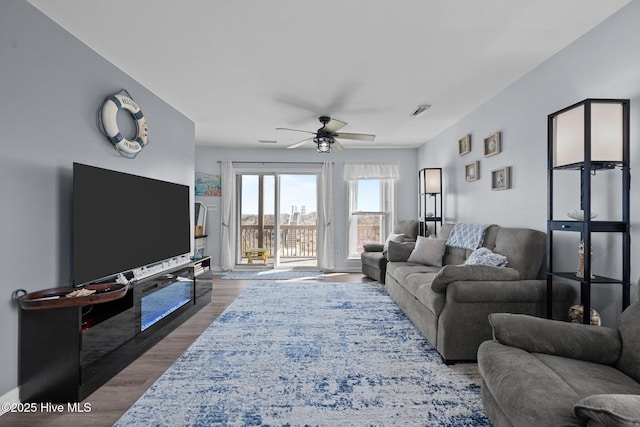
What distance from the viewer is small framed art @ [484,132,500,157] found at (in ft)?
11.5

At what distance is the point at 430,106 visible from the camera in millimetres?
3924

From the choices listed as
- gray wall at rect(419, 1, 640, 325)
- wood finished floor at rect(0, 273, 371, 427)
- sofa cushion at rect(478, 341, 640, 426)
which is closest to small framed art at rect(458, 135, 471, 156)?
gray wall at rect(419, 1, 640, 325)

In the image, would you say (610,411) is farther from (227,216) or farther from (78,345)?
(227,216)

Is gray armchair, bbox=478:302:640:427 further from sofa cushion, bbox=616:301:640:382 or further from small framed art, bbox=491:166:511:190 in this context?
small framed art, bbox=491:166:511:190

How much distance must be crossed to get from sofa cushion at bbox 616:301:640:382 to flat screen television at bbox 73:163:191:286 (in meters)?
3.21

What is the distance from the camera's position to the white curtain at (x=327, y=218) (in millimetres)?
6258

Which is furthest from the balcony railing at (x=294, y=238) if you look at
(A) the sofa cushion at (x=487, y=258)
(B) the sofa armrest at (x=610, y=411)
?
(B) the sofa armrest at (x=610, y=411)

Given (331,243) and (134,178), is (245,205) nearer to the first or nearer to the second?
(331,243)

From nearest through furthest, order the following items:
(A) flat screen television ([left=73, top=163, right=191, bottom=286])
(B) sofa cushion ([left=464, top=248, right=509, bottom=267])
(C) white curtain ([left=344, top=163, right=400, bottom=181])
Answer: (A) flat screen television ([left=73, top=163, right=191, bottom=286]), (B) sofa cushion ([left=464, top=248, right=509, bottom=267]), (C) white curtain ([left=344, top=163, right=400, bottom=181])

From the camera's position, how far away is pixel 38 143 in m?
2.06

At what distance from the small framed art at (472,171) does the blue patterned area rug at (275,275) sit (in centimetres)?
288

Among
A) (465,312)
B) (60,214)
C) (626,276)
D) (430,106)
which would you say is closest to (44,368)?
(60,214)

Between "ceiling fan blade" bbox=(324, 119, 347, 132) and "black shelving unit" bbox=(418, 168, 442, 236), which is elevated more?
"ceiling fan blade" bbox=(324, 119, 347, 132)

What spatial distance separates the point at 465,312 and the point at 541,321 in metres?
0.76
